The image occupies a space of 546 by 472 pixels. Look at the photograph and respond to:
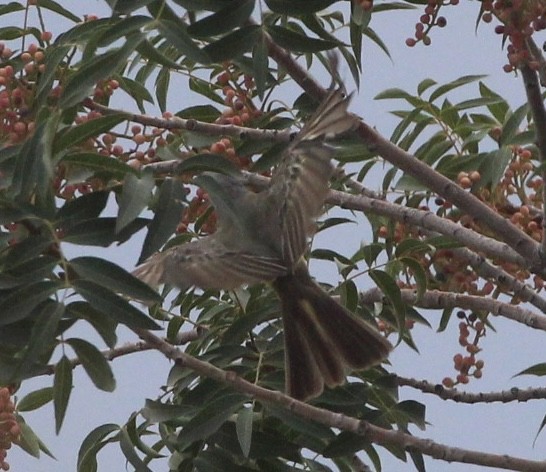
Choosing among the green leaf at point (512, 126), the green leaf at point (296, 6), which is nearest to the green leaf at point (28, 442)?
the green leaf at point (296, 6)

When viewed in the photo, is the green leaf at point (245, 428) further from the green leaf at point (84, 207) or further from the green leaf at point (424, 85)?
the green leaf at point (424, 85)

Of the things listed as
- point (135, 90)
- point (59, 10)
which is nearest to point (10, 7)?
point (59, 10)

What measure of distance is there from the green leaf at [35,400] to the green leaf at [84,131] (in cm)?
100

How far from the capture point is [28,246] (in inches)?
86.9

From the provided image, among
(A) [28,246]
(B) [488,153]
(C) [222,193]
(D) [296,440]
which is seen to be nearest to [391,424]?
(D) [296,440]

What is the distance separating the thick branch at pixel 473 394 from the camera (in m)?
3.10

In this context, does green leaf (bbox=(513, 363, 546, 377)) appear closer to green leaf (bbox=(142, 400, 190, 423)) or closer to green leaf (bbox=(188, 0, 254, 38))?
green leaf (bbox=(142, 400, 190, 423))

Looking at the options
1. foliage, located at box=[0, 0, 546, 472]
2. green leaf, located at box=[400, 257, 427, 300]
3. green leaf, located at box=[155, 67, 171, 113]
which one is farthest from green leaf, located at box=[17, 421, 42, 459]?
green leaf, located at box=[400, 257, 427, 300]

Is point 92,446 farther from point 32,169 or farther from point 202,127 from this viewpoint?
point 32,169

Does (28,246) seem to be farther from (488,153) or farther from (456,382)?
(456,382)

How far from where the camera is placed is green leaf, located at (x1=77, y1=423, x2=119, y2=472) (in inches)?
114

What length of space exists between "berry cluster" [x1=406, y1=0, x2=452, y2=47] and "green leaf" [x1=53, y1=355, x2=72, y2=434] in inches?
41.7

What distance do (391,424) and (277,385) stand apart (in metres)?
0.34

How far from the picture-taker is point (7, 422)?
9.08ft
